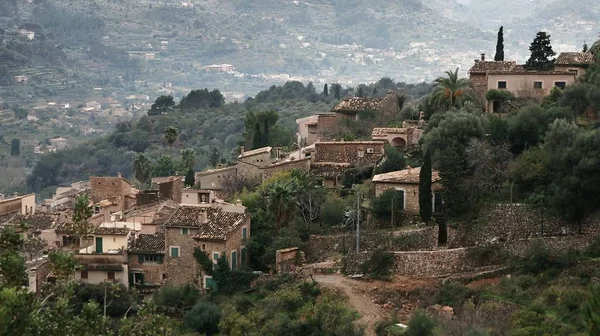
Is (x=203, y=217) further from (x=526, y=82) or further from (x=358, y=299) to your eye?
(x=526, y=82)

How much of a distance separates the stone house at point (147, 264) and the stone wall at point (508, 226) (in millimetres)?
8604

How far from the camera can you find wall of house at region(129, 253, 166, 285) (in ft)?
116

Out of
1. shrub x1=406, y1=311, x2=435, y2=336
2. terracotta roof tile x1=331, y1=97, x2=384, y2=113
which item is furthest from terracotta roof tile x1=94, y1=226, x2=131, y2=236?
terracotta roof tile x1=331, y1=97, x2=384, y2=113

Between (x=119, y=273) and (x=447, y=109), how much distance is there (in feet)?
42.1

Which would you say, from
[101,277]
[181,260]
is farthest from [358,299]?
[101,277]

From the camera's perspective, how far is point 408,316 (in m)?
29.1

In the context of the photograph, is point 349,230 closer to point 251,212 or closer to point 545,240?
point 251,212

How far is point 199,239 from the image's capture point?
112 feet

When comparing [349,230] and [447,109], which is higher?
[447,109]

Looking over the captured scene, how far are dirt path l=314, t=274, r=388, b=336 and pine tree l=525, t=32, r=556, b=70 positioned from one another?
14284 millimetres

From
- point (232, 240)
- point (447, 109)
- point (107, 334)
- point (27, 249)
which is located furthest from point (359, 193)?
point (107, 334)

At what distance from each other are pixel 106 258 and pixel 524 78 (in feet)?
52.2

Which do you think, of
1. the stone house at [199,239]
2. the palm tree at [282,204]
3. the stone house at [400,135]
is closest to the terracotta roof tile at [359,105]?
the stone house at [400,135]

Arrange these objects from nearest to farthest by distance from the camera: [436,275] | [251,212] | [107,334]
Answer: [107,334]
[436,275]
[251,212]
